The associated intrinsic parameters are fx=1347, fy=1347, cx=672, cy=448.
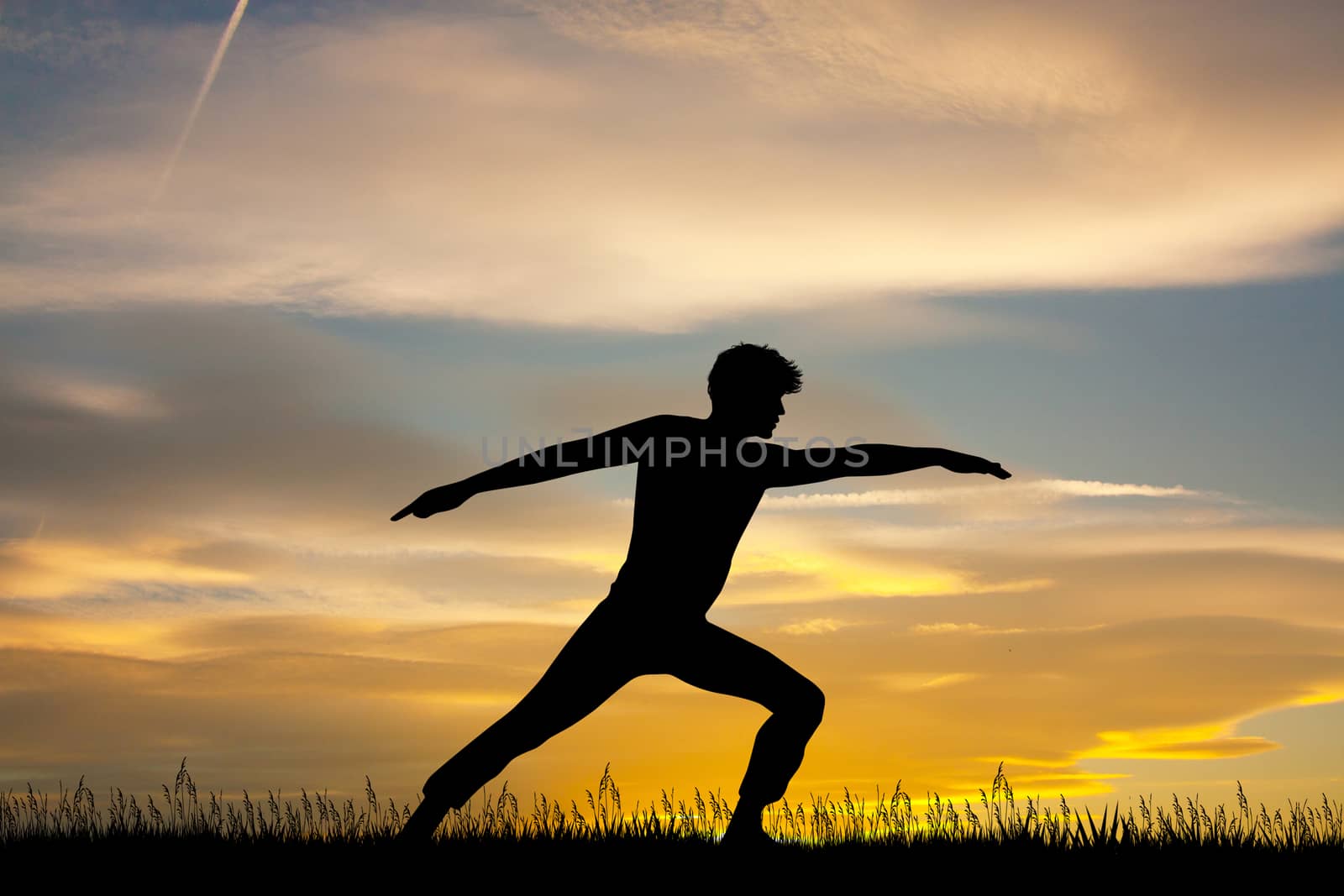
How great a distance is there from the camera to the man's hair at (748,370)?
8336 mm

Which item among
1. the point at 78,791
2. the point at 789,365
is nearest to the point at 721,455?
the point at 789,365

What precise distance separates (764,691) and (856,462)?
1525 millimetres

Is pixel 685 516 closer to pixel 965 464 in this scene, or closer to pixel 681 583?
pixel 681 583

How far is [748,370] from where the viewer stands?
8336mm

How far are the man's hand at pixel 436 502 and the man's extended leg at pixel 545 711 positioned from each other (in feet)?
3.46

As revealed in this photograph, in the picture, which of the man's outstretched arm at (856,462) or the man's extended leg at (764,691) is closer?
the man's extended leg at (764,691)

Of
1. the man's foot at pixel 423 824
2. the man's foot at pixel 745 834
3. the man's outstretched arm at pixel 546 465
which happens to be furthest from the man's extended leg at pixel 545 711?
the man's foot at pixel 745 834

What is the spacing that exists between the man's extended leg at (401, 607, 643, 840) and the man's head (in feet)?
4.85

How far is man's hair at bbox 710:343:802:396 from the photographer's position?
328 inches

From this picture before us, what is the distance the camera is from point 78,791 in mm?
10586

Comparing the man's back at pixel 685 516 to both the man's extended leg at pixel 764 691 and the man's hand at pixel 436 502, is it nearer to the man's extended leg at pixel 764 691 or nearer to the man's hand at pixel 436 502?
the man's extended leg at pixel 764 691

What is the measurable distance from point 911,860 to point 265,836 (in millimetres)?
4468

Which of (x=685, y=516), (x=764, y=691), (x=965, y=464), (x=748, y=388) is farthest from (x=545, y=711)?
(x=965, y=464)

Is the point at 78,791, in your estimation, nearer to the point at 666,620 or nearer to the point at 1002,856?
the point at 666,620
